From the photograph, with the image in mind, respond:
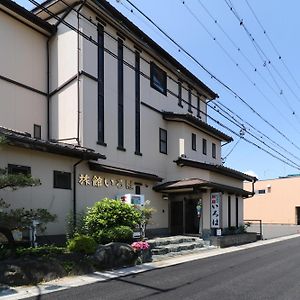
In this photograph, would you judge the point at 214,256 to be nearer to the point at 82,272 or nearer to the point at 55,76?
the point at 82,272

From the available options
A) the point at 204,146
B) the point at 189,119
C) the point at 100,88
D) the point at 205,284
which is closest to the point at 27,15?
the point at 100,88

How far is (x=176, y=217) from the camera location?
27156 millimetres

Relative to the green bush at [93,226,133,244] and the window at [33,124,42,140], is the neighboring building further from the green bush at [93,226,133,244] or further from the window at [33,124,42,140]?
the green bush at [93,226,133,244]

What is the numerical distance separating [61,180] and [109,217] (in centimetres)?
264

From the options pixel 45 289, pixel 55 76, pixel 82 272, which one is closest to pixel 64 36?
pixel 55 76

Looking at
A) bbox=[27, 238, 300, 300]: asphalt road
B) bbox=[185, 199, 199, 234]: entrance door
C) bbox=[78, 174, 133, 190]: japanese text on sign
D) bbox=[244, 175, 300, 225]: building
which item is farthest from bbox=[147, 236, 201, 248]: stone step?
bbox=[244, 175, 300, 225]: building

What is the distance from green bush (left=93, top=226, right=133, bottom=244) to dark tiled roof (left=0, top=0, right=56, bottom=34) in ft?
34.6

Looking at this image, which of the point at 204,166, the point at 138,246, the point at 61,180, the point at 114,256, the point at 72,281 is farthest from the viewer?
the point at 204,166

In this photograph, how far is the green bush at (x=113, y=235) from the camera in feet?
54.3

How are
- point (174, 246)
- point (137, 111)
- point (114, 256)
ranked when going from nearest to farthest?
1. point (114, 256)
2. point (174, 246)
3. point (137, 111)

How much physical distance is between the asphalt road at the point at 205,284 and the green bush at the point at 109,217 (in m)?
2.81

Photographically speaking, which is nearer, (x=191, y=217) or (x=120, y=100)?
(x=120, y=100)

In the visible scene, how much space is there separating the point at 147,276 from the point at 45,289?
11.0 feet

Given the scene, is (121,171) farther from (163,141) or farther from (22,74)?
(22,74)
